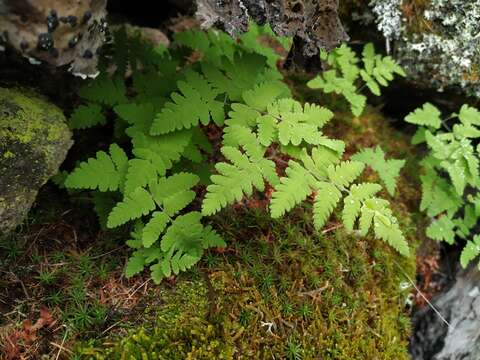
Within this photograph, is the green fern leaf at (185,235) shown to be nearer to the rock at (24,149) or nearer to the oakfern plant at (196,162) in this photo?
the oakfern plant at (196,162)

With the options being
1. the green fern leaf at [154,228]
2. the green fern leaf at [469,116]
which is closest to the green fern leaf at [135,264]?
the green fern leaf at [154,228]

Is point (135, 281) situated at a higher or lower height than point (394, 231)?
lower

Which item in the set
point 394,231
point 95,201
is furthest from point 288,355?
point 95,201

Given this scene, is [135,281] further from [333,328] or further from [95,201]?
[333,328]

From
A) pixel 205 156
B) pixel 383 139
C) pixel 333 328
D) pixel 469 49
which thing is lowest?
pixel 333 328

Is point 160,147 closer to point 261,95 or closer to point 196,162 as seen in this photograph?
point 196,162
